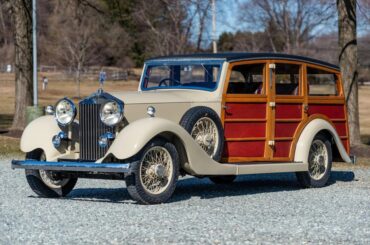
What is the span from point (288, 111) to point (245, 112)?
930mm

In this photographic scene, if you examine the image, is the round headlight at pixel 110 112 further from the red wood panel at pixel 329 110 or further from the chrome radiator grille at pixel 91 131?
the red wood panel at pixel 329 110

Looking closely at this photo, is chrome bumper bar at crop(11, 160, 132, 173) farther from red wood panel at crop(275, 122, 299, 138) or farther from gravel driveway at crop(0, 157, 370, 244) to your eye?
red wood panel at crop(275, 122, 299, 138)

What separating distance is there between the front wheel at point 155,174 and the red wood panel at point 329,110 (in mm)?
3128

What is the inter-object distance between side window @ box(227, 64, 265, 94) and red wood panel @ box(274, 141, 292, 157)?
80 centimetres

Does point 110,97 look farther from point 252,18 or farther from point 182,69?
point 252,18

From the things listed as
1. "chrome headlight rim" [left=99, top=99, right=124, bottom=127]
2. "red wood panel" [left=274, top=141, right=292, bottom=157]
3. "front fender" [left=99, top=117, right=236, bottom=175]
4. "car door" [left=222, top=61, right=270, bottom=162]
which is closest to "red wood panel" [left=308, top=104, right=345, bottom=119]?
"red wood panel" [left=274, top=141, right=292, bottom=157]

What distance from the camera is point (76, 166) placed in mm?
9992

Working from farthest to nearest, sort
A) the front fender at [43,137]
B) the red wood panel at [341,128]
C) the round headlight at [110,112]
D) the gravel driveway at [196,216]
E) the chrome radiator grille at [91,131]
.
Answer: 1. the red wood panel at [341,128]
2. the front fender at [43,137]
3. the chrome radiator grille at [91,131]
4. the round headlight at [110,112]
5. the gravel driveway at [196,216]

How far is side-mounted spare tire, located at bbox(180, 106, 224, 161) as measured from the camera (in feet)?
35.0

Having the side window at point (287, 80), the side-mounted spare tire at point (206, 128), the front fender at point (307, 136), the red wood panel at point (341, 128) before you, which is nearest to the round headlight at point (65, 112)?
the side-mounted spare tire at point (206, 128)

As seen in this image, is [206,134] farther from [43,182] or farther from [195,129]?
[43,182]

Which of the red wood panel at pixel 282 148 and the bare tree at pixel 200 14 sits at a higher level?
the bare tree at pixel 200 14

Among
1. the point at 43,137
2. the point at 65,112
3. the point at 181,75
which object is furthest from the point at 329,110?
the point at 43,137

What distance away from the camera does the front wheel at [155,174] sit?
983cm
